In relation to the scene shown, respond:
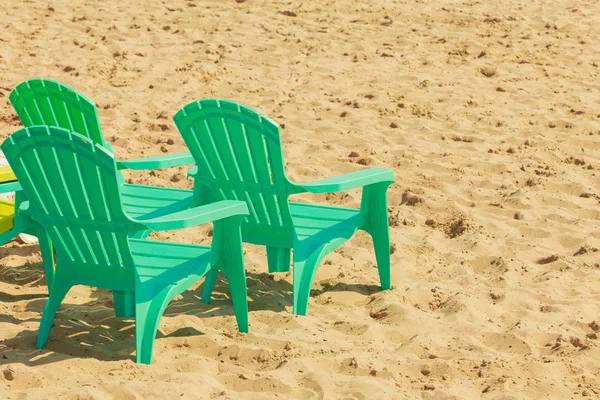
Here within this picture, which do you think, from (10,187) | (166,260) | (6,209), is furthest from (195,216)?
(6,209)

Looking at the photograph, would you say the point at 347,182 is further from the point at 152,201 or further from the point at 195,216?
the point at 152,201

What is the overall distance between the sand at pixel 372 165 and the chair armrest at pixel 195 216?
1.87 feet

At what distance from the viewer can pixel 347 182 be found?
4.46 meters

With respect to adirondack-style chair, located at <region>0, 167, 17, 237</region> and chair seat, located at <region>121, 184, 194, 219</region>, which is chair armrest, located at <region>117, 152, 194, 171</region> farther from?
adirondack-style chair, located at <region>0, 167, 17, 237</region>

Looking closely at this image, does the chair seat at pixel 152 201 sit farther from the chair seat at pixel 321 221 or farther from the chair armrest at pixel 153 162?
the chair seat at pixel 321 221

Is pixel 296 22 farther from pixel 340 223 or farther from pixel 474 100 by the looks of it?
pixel 340 223

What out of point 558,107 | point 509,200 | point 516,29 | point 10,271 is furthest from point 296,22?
point 10,271

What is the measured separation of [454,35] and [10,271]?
602 centimetres

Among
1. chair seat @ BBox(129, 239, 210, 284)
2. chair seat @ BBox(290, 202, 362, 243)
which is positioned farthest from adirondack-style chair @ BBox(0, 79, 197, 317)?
chair seat @ BBox(290, 202, 362, 243)

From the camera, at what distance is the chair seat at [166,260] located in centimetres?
399

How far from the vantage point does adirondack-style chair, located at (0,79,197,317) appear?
15.6 feet

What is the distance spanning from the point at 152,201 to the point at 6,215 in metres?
0.69

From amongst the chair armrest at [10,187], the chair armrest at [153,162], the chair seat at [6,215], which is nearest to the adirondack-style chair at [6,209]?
the chair seat at [6,215]

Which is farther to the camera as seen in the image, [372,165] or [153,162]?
[372,165]
